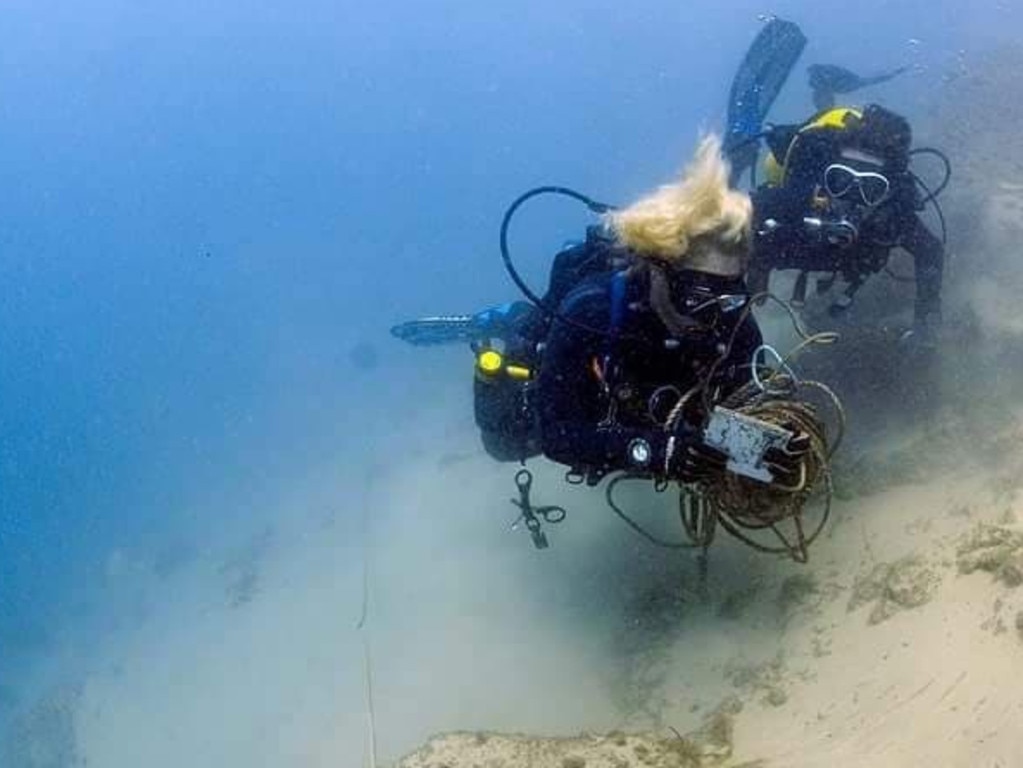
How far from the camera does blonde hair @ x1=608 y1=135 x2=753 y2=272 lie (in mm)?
3346

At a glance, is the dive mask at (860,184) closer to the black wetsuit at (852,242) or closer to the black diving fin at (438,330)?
the black wetsuit at (852,242)

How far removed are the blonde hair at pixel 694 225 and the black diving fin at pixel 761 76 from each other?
5789mm

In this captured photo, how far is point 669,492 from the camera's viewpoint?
22.3 feet

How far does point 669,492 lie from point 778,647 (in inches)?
Result: 94.2

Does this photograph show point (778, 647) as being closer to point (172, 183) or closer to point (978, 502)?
point (978, 502)

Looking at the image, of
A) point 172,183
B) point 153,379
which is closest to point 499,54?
point 172,183

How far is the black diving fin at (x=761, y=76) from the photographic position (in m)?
9.03

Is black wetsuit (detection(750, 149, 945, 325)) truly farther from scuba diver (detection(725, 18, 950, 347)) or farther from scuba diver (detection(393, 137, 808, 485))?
scuba diver (detection(393, 137, 808, 485))

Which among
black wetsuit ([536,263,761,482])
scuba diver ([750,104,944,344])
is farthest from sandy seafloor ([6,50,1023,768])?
black wetsuit ([536,263,761,482])

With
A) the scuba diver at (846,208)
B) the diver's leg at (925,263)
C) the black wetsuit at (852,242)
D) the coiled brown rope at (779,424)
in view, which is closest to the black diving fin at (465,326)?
the black wetsuit at (852,242)

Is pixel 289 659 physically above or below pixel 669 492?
below

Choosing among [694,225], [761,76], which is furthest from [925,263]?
[761,76]

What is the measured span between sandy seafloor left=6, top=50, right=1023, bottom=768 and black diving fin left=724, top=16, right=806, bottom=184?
7.40ft

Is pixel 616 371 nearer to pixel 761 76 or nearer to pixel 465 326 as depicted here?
pixel 465 326
